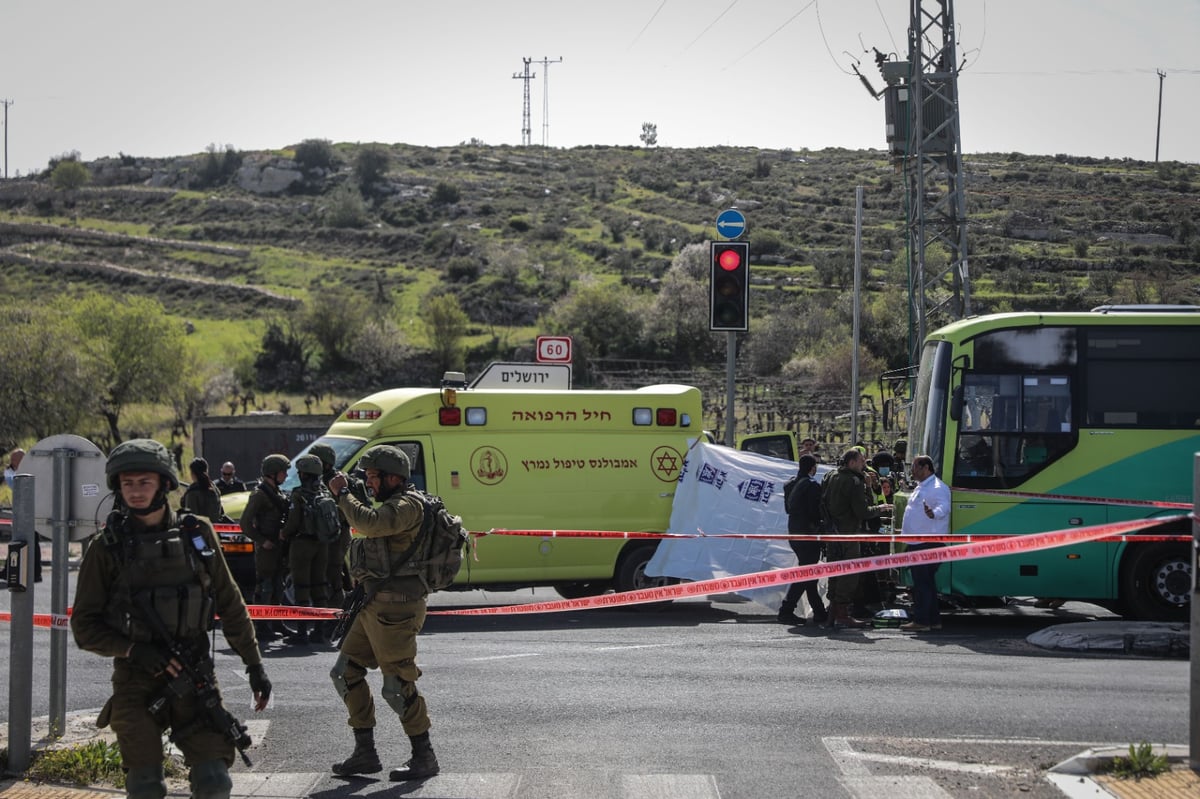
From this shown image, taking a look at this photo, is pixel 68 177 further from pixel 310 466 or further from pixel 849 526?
pixel 849 526

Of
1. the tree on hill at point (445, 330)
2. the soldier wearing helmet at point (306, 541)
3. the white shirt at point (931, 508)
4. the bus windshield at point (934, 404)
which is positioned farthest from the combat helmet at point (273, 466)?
the tree on hill at point (445, 330)

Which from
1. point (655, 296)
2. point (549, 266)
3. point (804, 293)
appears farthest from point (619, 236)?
point (804, 293)

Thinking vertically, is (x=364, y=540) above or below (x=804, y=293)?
below

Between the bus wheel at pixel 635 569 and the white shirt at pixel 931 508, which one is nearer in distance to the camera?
the white shirt at pixel 931 508

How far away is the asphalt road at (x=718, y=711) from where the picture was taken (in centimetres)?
676

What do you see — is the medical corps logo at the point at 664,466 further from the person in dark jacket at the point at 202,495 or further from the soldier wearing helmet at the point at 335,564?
the person in dark jacket at the point at 202,495

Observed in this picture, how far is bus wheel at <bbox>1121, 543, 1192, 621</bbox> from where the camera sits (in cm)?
1264

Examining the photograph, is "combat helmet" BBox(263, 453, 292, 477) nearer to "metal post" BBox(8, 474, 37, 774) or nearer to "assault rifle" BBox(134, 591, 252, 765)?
"metal post" BBox(8, 474, 37, 774)

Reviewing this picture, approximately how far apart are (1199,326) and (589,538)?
6.74m

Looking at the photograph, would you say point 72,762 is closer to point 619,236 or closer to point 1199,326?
point 1199,326

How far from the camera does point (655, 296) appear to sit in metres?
59.8

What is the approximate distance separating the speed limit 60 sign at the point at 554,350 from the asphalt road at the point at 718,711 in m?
6.41

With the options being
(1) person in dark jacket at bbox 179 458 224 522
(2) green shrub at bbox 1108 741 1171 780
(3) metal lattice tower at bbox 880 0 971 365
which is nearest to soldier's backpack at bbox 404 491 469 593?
(2) green shrub at bbox 1108 741 1171 780

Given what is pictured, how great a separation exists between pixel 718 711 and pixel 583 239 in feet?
236
